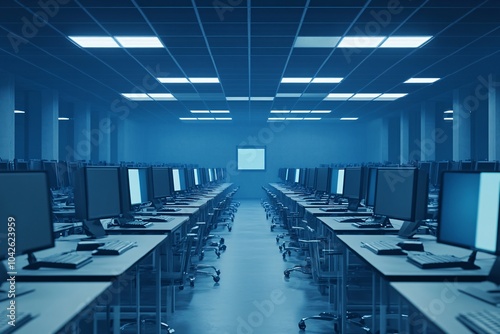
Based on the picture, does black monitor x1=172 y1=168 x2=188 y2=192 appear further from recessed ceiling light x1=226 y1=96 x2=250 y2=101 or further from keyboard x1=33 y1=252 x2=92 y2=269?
recessed ceiling light x1=226 y1=96 x2=250 y2=101

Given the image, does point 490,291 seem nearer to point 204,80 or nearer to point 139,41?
point 139,41

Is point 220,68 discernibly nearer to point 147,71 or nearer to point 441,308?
point 147,71

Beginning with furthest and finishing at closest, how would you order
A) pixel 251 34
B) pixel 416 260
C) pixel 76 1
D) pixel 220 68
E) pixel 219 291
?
pixel 220 68 → pixel 251 34 → pixel 76 1 → pixel 219 291 → pixel 416 260

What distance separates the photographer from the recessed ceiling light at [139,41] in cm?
734

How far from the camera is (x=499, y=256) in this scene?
201 centimetres

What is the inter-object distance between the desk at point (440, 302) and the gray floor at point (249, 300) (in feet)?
6.36

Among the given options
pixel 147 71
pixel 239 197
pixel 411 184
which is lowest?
pixel 239 197

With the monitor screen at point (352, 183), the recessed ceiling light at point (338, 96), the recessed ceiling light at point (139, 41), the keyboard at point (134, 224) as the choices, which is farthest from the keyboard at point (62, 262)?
the recessed ceiling light at point (338, 96)

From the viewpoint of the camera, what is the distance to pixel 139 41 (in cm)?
754

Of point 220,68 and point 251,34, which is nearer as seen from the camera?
point 251,34

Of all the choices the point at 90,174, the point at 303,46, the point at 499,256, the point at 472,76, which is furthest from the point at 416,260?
the point at 472,76

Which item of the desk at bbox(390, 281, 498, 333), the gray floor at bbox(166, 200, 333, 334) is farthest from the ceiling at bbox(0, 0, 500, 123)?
the desk at bbox(390, 281, 498, 333)

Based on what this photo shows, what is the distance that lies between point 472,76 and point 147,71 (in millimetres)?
6657

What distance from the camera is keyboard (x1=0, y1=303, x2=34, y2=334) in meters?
1.46
